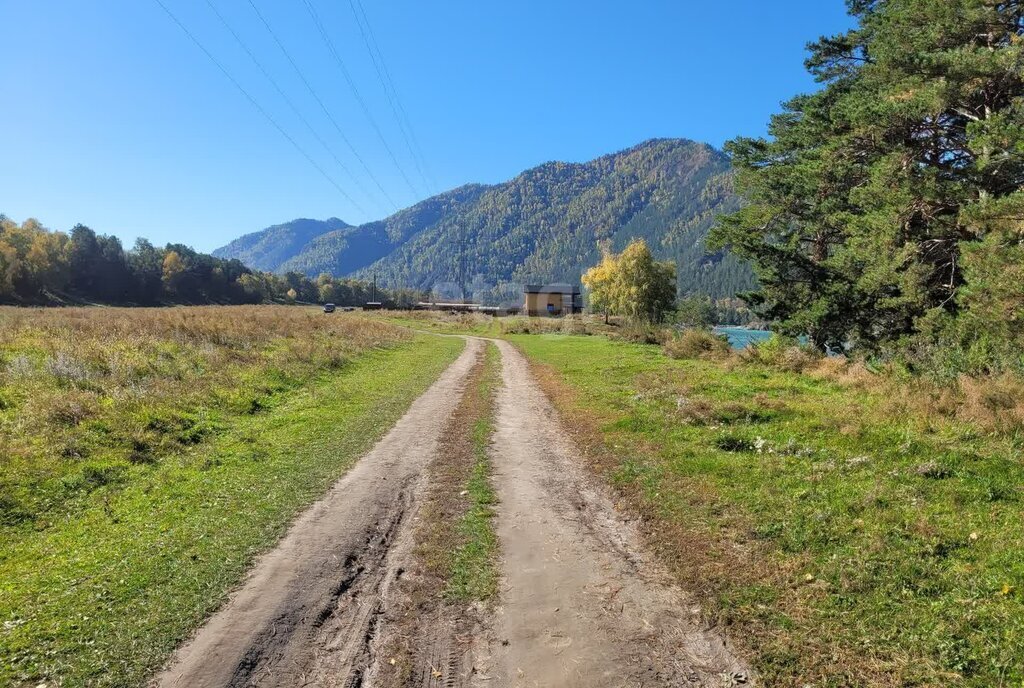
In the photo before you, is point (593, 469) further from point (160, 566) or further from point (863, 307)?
point (863, 307)

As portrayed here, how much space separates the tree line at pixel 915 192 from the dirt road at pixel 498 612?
15.1 metres

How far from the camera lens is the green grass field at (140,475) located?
5.27m

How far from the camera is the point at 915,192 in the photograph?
19.4 meters

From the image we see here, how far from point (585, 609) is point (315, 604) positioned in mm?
2905

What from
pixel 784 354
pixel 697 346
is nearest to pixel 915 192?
pixel 784 354

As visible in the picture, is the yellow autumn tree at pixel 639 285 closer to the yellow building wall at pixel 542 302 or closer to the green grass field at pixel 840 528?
the yellow building wall at pixel 542 302

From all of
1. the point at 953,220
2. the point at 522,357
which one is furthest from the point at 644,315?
the point at 953,220

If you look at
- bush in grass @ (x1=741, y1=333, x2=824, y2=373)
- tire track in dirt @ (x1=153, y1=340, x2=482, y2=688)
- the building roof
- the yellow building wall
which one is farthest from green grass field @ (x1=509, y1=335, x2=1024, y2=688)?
the building roof

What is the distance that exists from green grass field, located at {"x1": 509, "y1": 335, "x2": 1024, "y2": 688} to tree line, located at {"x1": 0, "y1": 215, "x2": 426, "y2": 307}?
96633mm

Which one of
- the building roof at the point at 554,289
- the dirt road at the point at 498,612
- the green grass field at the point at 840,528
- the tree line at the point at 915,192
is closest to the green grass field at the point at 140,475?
the dirt road at the point at 498,612

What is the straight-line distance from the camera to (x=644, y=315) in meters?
61.8

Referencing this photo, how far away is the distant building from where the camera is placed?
360 ft

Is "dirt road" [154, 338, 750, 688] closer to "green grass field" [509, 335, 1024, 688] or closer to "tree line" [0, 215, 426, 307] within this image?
"green grass field" [509, 335, 1024, 688]

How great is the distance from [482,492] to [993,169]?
20.8 meters
